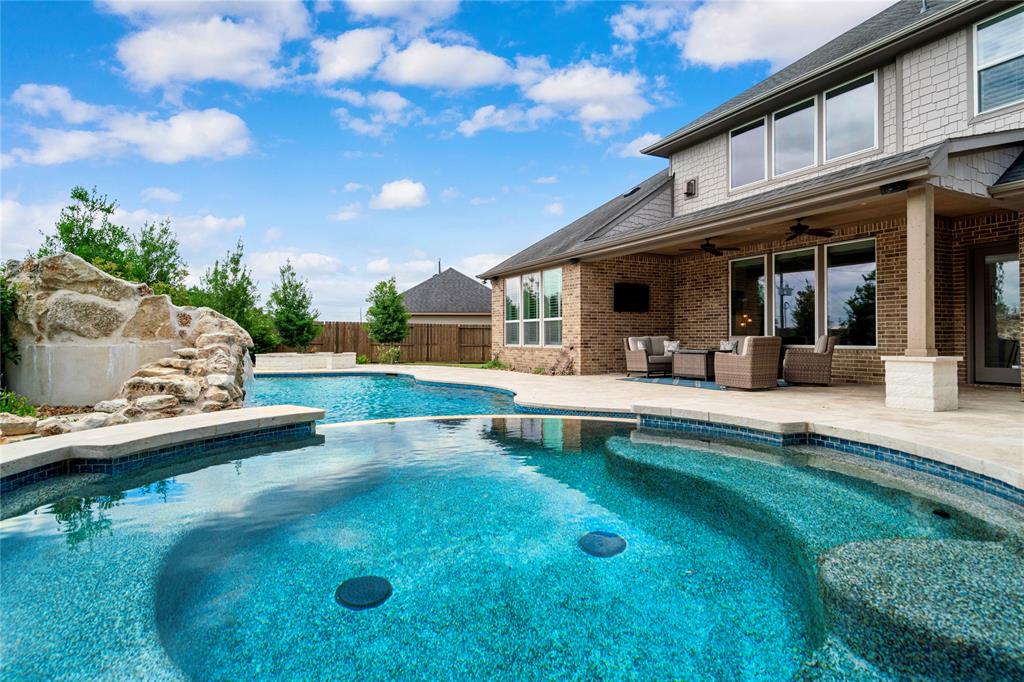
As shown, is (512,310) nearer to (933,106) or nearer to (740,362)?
(740,362)

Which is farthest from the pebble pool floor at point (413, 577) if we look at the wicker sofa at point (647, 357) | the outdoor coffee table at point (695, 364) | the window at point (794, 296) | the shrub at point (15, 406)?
the window at point (794, 296)

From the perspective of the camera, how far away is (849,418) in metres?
5.26

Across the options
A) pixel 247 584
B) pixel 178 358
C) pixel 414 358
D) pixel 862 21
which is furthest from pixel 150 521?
pixel 414 358

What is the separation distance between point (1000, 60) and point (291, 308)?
17792mm

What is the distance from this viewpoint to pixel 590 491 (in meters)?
4.12

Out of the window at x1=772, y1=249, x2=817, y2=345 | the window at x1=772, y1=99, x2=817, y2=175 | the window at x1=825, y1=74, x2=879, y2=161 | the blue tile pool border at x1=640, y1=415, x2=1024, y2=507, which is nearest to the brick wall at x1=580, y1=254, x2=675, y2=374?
the window at x1=772, y1=249, x2=817, y2=345

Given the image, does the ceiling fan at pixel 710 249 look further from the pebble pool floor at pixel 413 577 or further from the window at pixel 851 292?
the pebble pool floor at pixel 413 577

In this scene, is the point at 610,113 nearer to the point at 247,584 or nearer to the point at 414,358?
the point at 414,358

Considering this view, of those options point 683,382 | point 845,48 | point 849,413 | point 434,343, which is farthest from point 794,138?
point 434,343

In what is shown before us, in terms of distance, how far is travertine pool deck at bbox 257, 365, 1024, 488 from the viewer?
12.6ft

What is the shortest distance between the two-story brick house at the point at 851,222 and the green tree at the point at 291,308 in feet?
29.0

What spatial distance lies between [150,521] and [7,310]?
17.4ft

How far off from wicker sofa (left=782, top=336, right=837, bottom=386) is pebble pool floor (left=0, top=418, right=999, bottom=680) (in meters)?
4.98

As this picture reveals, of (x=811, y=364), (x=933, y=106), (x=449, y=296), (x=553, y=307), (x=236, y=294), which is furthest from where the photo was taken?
(x=449, y=296)
